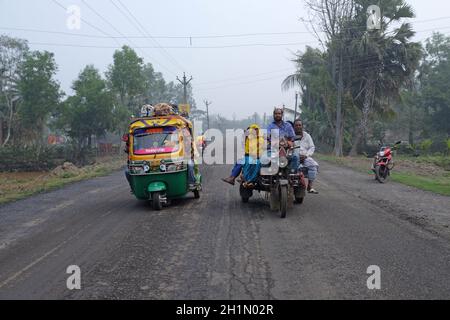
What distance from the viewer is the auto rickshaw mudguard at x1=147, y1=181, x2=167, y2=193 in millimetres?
10258

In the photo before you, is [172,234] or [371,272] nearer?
[371,272]

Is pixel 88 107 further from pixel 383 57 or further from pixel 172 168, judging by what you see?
pixel 172 168

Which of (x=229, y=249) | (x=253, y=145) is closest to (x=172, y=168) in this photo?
(x=253, y=145)

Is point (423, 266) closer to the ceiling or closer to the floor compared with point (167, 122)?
closer to the floor

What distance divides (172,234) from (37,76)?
3013 cm

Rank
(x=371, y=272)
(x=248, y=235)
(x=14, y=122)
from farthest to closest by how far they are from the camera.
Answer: (x=14, y=122) → (x=248, y=235) → (x=371, y=272)

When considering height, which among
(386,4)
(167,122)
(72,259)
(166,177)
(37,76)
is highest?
(386,4)

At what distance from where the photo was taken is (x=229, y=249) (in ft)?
22.0

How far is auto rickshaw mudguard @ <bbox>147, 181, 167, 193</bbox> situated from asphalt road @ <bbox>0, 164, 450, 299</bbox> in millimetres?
507

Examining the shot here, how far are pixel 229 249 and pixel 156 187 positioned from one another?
3980 millimetres

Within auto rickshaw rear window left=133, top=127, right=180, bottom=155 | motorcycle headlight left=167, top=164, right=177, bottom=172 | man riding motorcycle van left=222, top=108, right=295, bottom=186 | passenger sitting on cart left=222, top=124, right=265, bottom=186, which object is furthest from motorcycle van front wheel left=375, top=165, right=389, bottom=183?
motorcycle headlight left=167, top=164, right=177, bottom=172

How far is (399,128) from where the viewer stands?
49.6 metres
